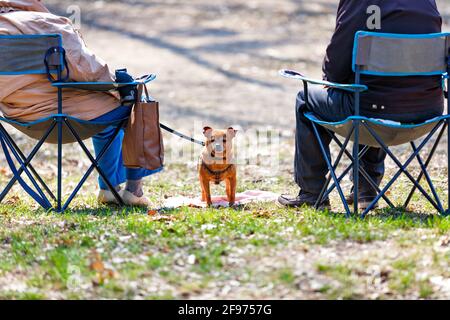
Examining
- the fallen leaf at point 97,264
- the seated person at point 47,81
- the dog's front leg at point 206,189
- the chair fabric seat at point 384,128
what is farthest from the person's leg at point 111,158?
the fallen leaf at point 97,264

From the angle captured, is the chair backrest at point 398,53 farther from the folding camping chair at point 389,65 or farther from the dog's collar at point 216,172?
the dog's collar at point 216,172

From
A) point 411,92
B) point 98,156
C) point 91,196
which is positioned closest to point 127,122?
point 98,156

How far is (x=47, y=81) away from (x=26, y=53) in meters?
0.25

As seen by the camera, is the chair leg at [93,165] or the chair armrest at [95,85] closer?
the chair armrest at [95,85]

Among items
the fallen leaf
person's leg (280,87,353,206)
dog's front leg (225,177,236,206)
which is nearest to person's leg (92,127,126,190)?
dog's front leg (225,177,236,206)

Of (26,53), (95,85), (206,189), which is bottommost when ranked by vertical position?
(206,189)

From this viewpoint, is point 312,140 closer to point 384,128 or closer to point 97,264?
point 384,128

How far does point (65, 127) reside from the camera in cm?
622

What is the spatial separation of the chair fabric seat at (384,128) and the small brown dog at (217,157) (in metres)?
0.59

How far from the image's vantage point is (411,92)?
19.1 ft

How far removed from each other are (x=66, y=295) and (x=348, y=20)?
2.64 m

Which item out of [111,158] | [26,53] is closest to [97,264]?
[26,53]

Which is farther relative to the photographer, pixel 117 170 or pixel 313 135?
pixel 117 170

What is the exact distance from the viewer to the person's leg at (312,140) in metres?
6.01
